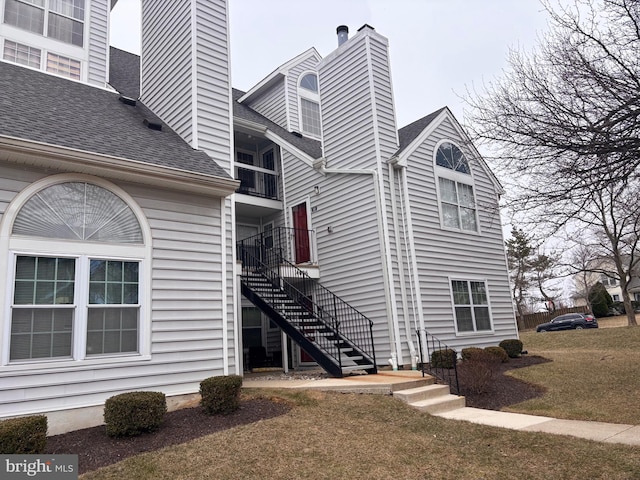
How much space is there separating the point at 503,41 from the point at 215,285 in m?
6.64

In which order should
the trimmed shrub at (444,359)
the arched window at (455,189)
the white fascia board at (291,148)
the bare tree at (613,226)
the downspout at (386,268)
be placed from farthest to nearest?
the white fascia board at (291,148)
the arched window at (455,189)
the downspout at (386,268)
the trimmed shrub at (444,359)
the bare tree at (613,226)

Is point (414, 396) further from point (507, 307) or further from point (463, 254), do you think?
point (507, 307)

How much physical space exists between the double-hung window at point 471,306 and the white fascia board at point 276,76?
386 inches

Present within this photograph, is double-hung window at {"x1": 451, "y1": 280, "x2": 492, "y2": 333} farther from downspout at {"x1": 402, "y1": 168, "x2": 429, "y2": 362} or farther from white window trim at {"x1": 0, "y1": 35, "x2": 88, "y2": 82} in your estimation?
white window trim at {"x1": 0, "y1": 35, "x2": 88, "y2": 82}

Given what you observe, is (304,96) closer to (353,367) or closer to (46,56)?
(46,56)

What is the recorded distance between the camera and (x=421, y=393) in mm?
7320

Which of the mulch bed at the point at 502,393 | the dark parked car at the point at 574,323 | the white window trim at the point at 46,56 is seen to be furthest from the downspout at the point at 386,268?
the dark parked car at the point at 574,323

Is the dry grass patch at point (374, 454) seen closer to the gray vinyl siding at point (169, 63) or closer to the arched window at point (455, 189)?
the gray vinyl siding at point (169, 63)

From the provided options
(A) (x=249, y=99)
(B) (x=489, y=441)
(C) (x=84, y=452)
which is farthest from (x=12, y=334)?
(A) (x=249, y=99)

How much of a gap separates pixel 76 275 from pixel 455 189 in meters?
10.3

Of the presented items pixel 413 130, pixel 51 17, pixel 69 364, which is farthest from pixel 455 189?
pixel 51 17

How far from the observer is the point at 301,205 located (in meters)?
13.9

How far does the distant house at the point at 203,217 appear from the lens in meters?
6.59

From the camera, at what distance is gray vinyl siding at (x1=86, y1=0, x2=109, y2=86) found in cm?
1227
